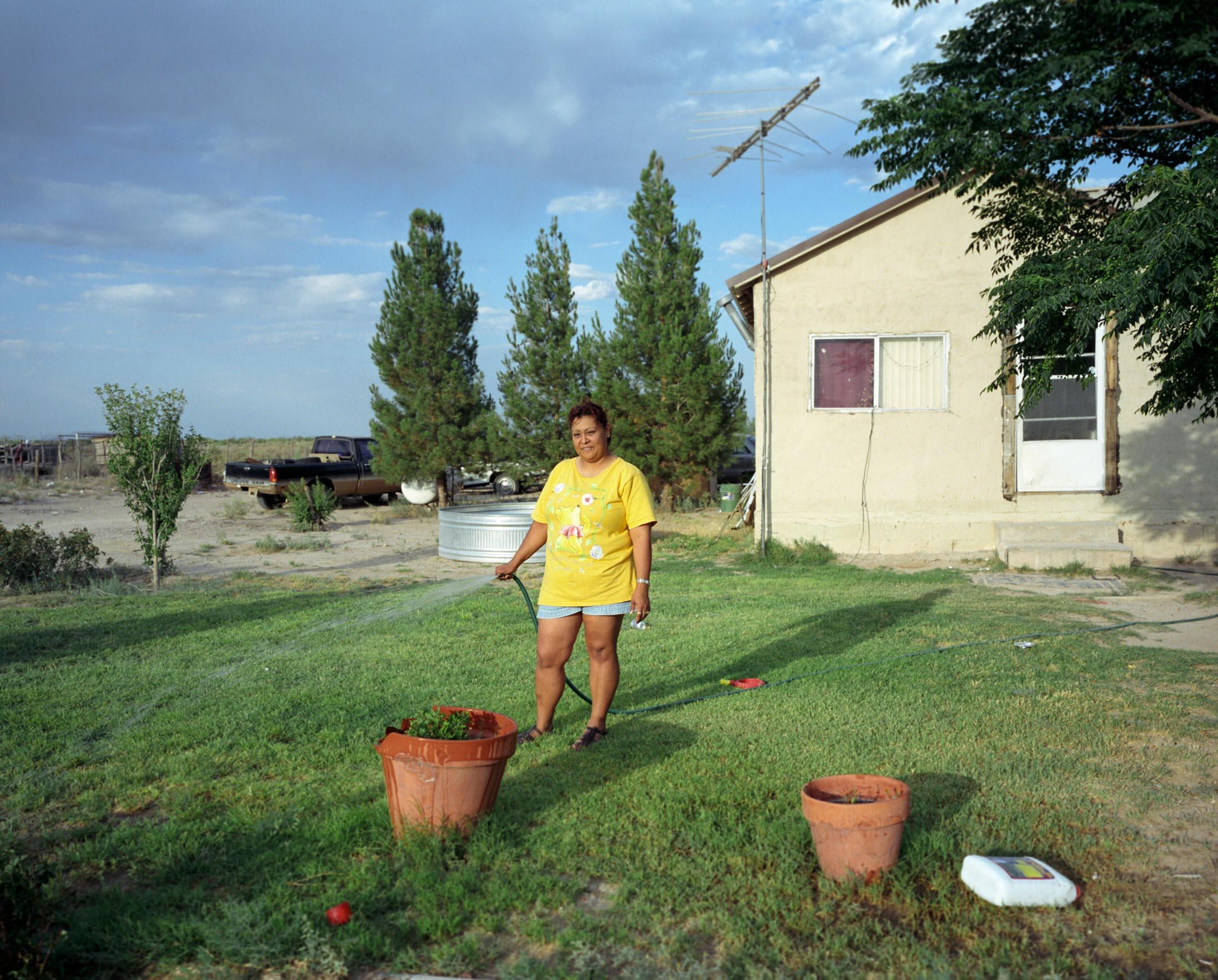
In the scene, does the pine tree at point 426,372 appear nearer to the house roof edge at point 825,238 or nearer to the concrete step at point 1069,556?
the house roof edge at point 825,238

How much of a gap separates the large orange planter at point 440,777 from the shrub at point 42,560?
854 centimetres

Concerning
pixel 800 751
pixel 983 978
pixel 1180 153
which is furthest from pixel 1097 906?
pixel 1180 153

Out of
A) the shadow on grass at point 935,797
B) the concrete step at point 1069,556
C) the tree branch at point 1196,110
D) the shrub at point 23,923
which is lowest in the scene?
the shadow on grass at point 935,797

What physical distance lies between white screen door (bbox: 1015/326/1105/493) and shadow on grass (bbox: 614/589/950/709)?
11.9 ft

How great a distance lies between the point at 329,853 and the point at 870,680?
3.75 m

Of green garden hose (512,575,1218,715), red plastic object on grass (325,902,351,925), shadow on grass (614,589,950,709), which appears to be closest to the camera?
red plastic object on grass (325,902,351,925)

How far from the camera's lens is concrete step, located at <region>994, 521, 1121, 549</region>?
38.2ft

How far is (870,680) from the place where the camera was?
6.04 meters

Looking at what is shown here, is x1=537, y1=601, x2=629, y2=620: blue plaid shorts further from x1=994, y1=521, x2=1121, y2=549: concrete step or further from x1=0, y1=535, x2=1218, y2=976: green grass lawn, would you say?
x1=994, y1=521, x2=1121, y2=549: concrete step

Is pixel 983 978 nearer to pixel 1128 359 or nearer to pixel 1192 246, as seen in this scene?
pixel 1192 246

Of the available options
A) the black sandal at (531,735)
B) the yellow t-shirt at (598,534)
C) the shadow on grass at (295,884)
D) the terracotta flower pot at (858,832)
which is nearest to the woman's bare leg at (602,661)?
the yellow t-shirt at (598,534)

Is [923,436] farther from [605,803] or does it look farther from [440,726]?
[440,726]

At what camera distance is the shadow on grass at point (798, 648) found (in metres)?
5.93

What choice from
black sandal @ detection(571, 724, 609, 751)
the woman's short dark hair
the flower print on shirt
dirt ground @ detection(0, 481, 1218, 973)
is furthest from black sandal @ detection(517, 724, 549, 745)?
dirt ground @ detection(0, 481, 1218, 973)
